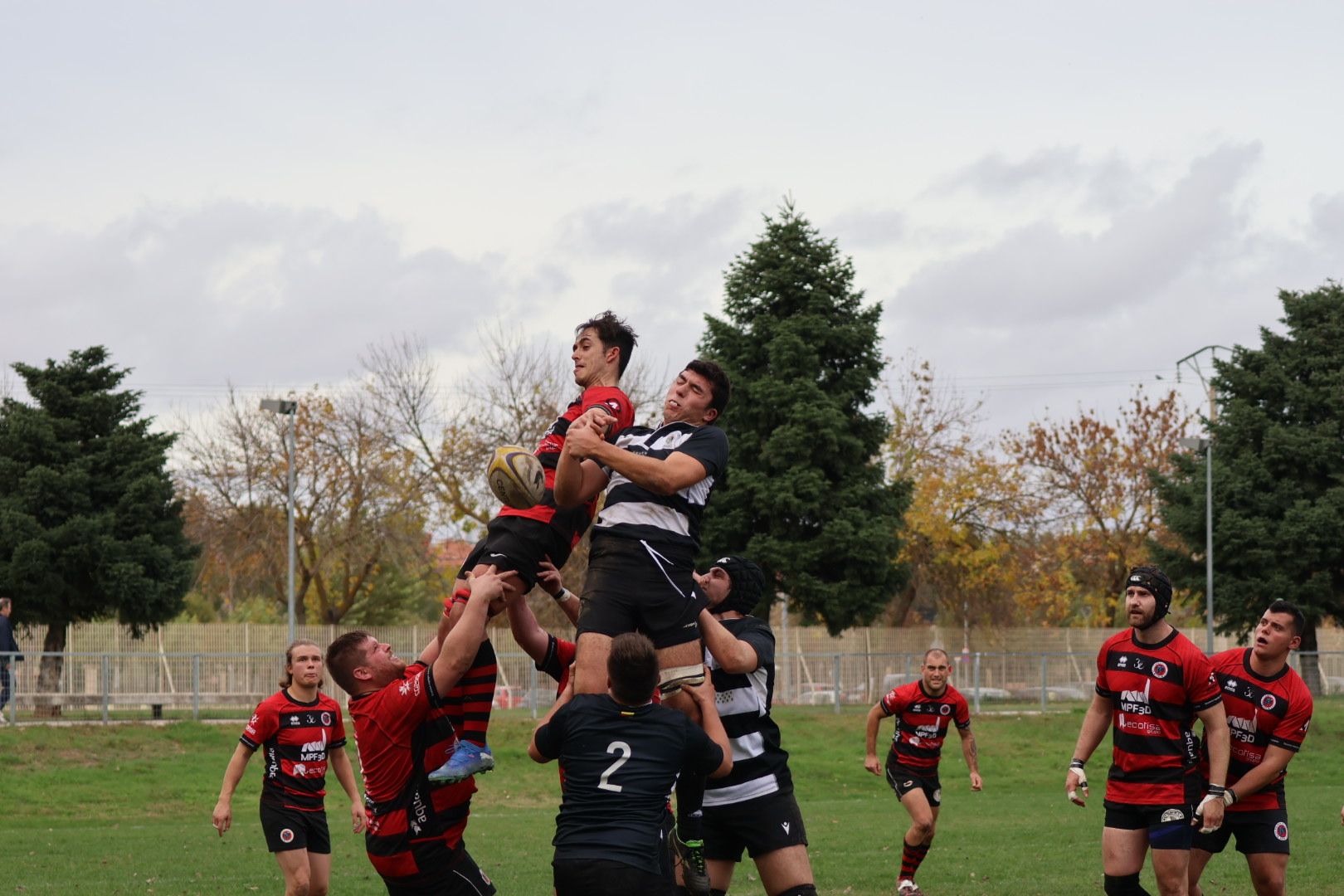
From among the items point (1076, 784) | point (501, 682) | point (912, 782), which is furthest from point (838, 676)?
point (1076, 784)

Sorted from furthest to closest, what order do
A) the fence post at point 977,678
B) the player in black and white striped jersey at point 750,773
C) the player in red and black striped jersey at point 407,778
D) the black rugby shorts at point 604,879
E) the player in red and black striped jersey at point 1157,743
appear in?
the fence post at point 977,678
the player in red and black striped jersey at point 1157,743
the player in black and white striped jersey at point 750,773
the player in red and black striped jersey at point 407,778
the black rugby shorts at point 604,879

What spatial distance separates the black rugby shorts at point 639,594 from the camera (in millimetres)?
7152

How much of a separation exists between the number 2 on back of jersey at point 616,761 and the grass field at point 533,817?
786cm

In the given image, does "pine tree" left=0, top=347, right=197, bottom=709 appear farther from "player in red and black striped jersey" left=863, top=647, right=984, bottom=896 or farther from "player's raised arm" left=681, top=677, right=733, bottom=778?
"player's raised arm" left=681, top=677, right=733, bottom=778

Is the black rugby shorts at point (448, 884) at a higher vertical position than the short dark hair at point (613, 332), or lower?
lower

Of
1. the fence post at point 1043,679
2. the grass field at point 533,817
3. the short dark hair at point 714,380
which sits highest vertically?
the short dark hair at point 714,380

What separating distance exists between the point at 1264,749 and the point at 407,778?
18.5 ft

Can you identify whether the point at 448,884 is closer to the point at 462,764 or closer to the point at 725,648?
the point at 462,764

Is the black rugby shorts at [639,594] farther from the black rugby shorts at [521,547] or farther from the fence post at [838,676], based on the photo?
the fence post at [838,676]

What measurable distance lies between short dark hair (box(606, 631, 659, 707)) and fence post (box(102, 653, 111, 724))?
25.0 meters

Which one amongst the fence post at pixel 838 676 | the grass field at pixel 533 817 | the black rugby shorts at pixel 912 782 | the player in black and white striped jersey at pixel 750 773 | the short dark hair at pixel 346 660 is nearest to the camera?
the short dark hair at pixel 346 660

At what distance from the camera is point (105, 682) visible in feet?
97.0

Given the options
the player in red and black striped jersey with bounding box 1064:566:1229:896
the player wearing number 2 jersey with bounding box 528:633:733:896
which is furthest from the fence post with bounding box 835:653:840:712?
the player wearing number 2 jersey with bounding box 528:633:733:896

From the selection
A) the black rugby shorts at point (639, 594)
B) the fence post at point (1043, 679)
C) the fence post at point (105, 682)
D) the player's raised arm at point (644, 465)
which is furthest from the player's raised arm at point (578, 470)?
the fence post at point (1043, 679)
